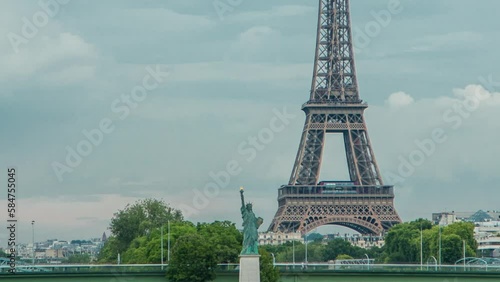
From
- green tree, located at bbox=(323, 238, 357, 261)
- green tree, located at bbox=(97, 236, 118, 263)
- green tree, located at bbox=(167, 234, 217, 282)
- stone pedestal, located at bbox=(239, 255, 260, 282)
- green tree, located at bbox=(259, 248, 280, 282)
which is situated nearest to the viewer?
stone pedestal, located at bbox=(239, 255, 260, 282)

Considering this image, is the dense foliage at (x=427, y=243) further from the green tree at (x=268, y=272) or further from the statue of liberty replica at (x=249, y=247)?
the statue of liberty replica at (x=249, y=247)

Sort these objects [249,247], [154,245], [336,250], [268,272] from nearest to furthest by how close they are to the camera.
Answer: [249,247]
[268,272]
[154,245]
[336,250]

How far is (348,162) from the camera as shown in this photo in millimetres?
143750

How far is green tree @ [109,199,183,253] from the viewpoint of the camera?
120 metres

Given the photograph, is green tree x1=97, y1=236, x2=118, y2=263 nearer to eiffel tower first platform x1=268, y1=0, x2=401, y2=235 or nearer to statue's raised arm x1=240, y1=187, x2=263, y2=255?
eiffel tower first platform x1=268, y1=0, x2=401, y2=235

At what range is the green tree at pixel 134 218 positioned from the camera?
395ft

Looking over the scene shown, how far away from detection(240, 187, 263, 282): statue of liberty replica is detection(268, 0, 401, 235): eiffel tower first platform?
70166 millimetres

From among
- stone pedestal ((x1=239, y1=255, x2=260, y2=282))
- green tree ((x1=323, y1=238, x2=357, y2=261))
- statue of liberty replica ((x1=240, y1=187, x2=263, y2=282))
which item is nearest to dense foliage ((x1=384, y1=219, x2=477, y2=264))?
green tree ((x1=323, y1=238, x2=357, y2=261))

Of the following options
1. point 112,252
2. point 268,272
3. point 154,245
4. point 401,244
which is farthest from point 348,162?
point 268,272

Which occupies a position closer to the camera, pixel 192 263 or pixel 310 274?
pixel 310 274

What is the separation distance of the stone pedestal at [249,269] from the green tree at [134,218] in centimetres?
5063

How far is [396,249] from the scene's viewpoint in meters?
134

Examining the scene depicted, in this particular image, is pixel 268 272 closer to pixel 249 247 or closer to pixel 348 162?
pixel 249 247

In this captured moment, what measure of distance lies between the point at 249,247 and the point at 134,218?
51.7 metres
